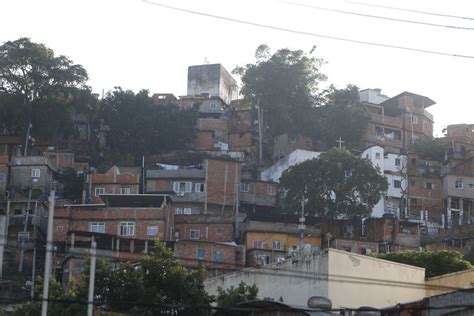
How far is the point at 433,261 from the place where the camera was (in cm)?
5072

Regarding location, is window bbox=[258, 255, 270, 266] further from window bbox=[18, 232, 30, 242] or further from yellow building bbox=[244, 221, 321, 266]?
window bbox=[18, 232, 30, 242]

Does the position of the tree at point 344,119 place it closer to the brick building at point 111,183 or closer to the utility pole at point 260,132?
the utility pole at point 260,132

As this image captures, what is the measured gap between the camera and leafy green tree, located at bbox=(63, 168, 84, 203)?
254 feet

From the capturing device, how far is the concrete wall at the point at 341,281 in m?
39.0

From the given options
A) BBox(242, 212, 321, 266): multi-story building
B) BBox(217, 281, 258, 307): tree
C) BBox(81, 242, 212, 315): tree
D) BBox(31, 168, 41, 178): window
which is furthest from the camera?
BBox(31, 168, 41, 178): window

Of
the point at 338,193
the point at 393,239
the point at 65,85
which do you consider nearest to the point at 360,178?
the point at 338,193

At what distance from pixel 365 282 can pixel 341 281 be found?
1.38 m

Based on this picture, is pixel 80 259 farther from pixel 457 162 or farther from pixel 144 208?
pixel 457 162

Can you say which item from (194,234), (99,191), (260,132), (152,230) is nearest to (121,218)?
(152,230)

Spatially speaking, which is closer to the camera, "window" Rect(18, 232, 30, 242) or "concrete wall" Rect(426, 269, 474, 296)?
"concrete wall" Rect(426, 269, 474, 296)

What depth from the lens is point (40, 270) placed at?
2477 inches

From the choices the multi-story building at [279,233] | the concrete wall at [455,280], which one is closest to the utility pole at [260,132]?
the multi-story building at [279,233]

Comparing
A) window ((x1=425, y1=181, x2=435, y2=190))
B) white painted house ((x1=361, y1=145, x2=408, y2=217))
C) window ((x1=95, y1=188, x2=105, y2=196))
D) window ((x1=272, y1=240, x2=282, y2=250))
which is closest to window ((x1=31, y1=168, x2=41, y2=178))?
window ((x1=95, y1=188, x2=105, y2=196))

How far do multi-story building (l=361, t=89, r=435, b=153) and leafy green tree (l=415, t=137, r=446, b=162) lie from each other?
52.9 inches
